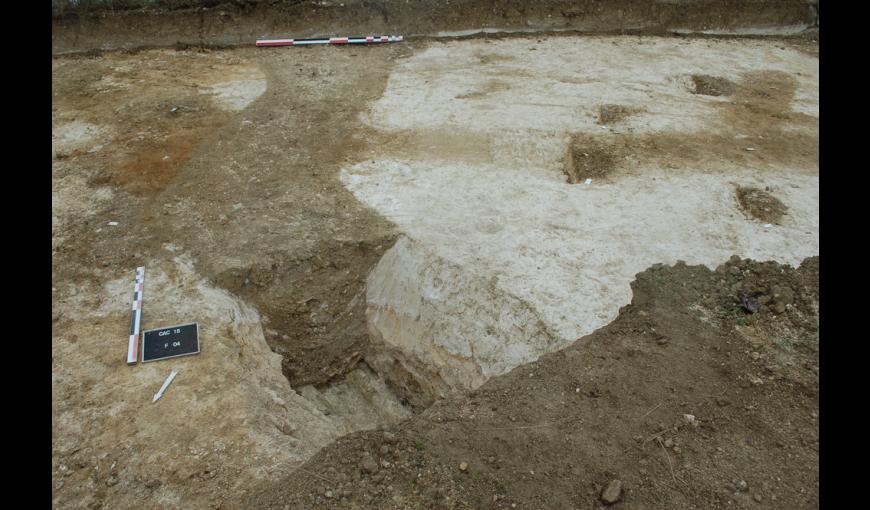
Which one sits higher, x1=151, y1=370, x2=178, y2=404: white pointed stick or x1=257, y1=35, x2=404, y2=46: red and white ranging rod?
x1=257, y1=35, x2=404, y2=46: red and white ranging rod

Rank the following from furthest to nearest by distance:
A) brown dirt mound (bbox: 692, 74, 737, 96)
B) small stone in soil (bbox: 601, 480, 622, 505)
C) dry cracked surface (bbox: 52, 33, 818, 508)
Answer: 1. brown dirt mound (bbox: 692, 74, 737, 96)
2. dry cracked surface (bbox: 52, 33, 818, 508)
3. small stone in soil (bbox: 601, 480, 622, 505)

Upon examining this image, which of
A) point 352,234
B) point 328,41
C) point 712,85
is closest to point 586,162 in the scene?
point 352,234

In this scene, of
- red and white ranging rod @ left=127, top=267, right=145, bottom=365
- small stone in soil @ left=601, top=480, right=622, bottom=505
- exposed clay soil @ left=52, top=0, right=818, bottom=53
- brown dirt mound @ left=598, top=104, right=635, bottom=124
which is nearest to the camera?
small stone in soil @ left=601, top=480, right=622, bottom=505

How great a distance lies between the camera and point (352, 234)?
240 inches

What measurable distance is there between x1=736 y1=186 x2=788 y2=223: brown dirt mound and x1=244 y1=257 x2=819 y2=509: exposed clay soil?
5.12ft

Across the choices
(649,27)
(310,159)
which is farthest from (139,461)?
(649,27)

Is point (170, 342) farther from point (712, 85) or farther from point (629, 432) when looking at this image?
point (712, 85)

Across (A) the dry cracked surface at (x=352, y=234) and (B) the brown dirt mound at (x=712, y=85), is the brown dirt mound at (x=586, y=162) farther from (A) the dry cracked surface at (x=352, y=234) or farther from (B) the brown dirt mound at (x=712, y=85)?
(B) the brown dirt mound at (x=712, y=85)

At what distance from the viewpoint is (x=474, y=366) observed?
537cm

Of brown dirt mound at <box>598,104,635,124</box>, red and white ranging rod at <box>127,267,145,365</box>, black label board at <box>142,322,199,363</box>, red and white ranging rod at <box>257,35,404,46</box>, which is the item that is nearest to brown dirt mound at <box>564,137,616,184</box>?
→ brown dirt mound at <box>598,104,635,124</box>

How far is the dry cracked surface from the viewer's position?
422 centimetres

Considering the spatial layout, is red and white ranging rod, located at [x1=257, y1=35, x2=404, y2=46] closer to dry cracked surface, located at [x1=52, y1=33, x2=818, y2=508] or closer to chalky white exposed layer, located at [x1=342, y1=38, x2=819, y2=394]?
dry cracked surface, located at [x1=52, y1=33, x2=818, y2=508]

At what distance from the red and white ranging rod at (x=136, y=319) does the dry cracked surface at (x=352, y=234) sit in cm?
8

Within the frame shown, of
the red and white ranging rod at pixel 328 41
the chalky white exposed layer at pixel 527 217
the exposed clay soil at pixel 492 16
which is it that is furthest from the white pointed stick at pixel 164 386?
the exposed clay soil at pixel 492 16
